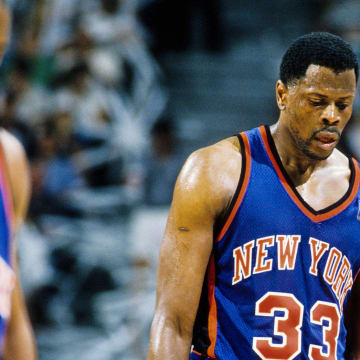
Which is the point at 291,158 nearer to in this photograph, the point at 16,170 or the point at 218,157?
the point at 218,157

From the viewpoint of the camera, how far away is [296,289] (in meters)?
2.37

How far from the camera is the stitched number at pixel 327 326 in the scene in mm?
2389

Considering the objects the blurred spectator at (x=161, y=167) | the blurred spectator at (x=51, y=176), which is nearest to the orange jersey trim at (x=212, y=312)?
the blurred spectator at (x=161, y=167)

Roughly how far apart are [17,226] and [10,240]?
0.38 ft

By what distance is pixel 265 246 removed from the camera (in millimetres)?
2385

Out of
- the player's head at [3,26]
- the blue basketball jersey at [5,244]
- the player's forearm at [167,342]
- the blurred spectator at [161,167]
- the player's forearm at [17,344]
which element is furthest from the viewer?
the blurred spectator at [161,167]

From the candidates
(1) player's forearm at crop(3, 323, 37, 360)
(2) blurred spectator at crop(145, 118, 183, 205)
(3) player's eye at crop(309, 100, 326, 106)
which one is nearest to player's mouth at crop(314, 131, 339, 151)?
(3) player's eye at crop(309, 100, 326, 106)

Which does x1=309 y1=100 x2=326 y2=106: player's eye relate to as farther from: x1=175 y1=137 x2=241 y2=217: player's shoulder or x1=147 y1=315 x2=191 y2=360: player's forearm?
x1=147 y1=315 x2=191 y2=360: player's forearm

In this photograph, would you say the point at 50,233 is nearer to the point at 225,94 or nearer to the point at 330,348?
the point at 225,94

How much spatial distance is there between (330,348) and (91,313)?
457 centimetres

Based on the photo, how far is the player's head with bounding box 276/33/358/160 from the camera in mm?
2338

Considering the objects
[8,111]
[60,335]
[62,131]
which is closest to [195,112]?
[62,131]

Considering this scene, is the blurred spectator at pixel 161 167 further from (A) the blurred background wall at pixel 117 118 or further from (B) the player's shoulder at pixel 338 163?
(B) the player's shoulder at pixel 338 163

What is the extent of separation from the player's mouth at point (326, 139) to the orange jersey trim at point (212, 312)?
22.2 inches
